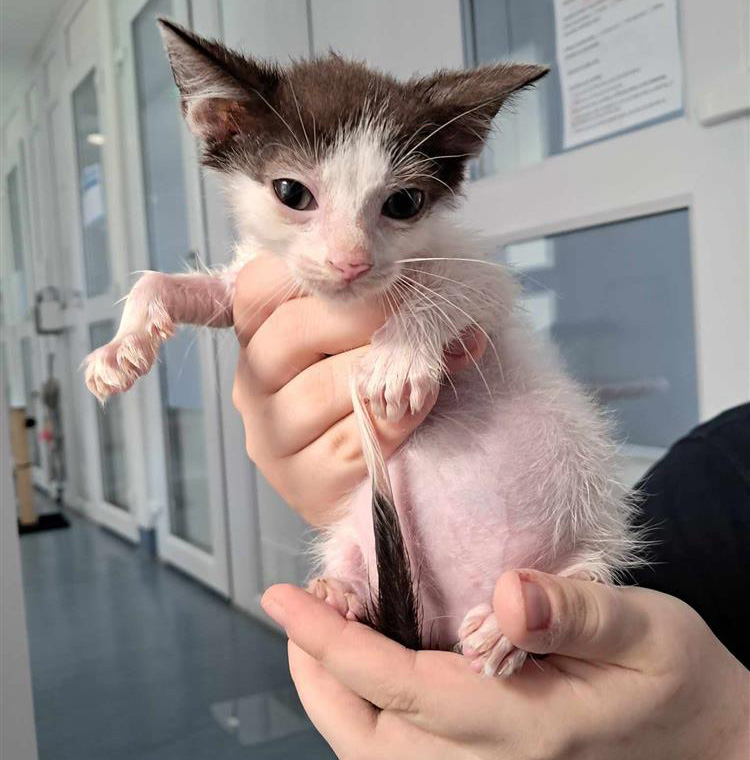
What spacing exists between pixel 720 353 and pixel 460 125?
0.74m

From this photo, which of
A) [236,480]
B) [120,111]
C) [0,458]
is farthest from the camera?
[236,480]

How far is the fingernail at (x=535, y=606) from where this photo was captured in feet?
1.72

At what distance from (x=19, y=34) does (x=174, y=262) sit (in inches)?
32.0

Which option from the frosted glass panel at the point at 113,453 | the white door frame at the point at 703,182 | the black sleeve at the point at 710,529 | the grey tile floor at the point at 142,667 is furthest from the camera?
the frosted glass panel at the point at 113,453

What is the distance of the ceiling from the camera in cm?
190

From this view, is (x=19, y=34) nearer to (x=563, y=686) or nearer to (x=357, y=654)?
(x=357, y=654)

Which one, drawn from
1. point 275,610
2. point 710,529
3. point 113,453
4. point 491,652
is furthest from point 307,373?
point 113,453

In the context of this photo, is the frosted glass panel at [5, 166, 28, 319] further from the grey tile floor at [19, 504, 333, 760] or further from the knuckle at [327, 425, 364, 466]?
the knuckle at [327, 425, 364, 466]

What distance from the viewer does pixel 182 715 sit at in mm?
1807

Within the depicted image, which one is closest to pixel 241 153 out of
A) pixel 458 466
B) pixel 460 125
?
pixel 460 125

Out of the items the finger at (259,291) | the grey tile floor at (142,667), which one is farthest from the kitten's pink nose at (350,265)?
the grey tile floor at (142,667)

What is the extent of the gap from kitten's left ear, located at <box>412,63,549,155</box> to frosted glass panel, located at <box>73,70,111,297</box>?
192cm

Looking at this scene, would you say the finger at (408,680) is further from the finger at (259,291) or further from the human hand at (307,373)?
the finger at (259,291)

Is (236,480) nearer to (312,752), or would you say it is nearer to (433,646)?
(312,752)
